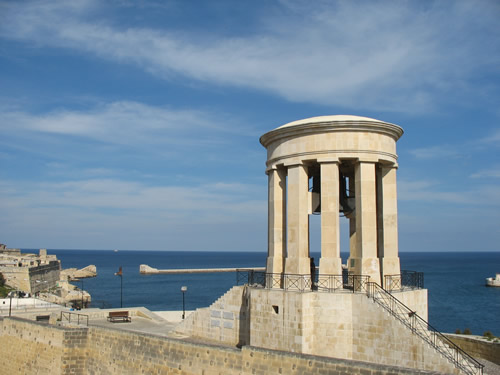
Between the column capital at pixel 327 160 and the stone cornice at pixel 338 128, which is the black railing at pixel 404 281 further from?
the stone cornice at pixel 338 128

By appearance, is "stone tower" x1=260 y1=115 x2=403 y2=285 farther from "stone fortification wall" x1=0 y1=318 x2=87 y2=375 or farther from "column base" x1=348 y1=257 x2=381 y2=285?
"stone fortification wall" x1=0 y1=318 x2=87 y2=375

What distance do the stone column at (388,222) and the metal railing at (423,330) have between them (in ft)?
5.52

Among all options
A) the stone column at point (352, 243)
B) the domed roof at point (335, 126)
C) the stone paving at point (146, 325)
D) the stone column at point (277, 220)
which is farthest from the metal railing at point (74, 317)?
the domed roof at point (335, 126)

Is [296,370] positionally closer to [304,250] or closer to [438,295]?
[304,250]

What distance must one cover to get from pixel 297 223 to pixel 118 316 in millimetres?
11677

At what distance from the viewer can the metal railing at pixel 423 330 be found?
41.6 feet

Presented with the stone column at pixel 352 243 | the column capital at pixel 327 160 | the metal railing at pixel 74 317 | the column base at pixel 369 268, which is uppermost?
the column capital at pixel 327 160

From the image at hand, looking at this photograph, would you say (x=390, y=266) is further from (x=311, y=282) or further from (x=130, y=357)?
(x=130, y=357)

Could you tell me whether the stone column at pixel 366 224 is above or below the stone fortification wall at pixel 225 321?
above

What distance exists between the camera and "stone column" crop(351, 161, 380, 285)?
16.0 meters

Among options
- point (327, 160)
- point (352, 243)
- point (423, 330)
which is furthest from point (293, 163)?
point (423, 330)

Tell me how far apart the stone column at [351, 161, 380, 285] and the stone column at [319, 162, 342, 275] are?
2.50 ft

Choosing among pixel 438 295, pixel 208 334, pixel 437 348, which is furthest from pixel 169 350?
pixel 438 295

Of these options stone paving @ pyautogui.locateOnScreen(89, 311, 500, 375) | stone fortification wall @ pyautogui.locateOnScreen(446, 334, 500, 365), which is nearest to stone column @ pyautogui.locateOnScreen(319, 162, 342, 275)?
stone fortification wall @ pyautogui.locateOnScreen(446, 334, 500, 365)
